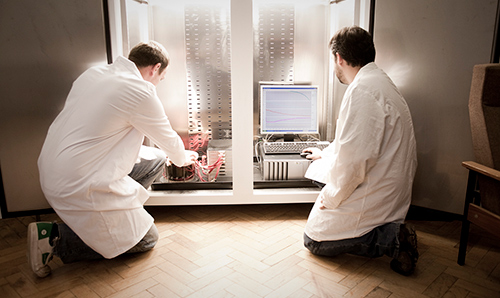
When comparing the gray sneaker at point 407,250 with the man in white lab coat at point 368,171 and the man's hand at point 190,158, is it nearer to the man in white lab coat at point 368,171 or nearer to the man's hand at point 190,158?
the man in white lab coat at point 368,171

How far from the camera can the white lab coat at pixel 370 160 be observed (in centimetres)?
168

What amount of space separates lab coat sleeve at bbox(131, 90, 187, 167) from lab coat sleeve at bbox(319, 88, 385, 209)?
876mm

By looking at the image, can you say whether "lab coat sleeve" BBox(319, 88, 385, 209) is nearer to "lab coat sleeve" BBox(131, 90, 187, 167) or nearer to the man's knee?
"lab coat sleeve" BBox(131, 90, 187, 167)

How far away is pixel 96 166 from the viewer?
67.8 inches

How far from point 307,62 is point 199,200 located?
1.38m

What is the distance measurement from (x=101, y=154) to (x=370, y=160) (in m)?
1.30

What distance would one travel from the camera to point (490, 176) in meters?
1.59

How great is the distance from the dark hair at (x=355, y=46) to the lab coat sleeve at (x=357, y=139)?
0.81 feet

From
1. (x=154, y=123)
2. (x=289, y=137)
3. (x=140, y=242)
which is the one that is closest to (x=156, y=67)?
(x=154, y=123)

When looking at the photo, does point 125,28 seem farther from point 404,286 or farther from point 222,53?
point 404,286

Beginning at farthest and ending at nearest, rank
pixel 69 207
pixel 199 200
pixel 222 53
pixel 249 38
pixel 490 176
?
pixel 222 53
pixel 199 200
pixel 249 38
pixel 69 207
pixel 490 176

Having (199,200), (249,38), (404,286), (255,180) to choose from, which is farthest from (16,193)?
(404,286)

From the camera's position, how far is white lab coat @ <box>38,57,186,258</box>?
1687 mm

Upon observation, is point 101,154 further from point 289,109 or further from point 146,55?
point 289,109
